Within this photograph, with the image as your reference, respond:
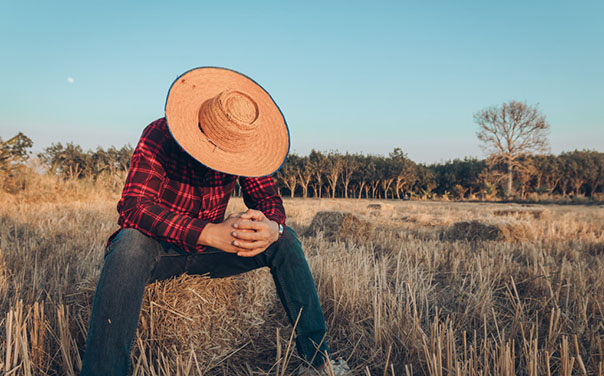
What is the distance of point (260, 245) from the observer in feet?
5.16

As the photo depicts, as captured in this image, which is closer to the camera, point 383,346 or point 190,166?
point 383,346

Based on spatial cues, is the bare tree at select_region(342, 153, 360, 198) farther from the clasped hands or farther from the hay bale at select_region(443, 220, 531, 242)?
the clasped hands

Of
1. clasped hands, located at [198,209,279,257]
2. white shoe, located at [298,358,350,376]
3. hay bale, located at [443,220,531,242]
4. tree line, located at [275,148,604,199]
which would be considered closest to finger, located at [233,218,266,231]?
clasped hands, located at [198,209,279,257]

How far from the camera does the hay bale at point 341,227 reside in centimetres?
507

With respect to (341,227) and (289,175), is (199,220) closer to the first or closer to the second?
(341,227)

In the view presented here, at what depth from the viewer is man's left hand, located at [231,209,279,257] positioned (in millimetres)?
1498

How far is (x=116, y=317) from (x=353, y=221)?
173 inches

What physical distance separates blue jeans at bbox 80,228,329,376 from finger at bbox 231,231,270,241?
0.22 m

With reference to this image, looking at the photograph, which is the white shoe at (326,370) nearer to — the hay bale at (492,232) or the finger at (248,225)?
the finger at (248,225)

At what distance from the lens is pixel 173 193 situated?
1.89m

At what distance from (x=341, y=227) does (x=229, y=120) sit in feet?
13.0

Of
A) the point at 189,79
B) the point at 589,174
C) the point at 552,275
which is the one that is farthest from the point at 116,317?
the point at 589,174

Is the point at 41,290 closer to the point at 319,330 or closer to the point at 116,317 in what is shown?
the point at 116,317

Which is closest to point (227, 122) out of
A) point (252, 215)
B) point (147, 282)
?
point (252, 215)
